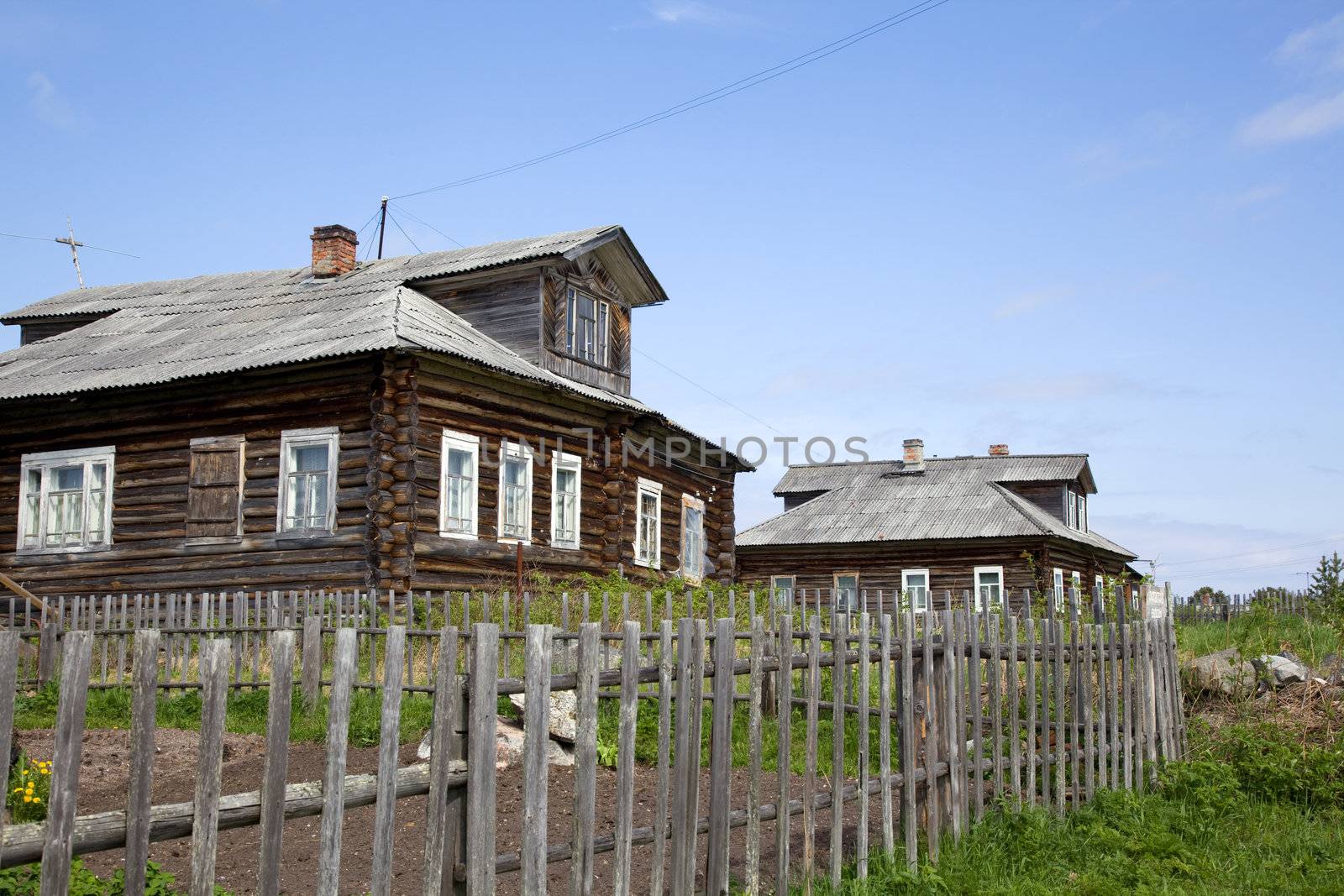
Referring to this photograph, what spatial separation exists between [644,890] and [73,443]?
51.9ft

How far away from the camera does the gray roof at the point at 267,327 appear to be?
17469 mm

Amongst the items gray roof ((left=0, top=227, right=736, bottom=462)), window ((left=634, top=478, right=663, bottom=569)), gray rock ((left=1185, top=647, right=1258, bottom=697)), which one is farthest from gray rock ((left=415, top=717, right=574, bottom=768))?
window ((left=634, top=478, right=663, bottom=569))

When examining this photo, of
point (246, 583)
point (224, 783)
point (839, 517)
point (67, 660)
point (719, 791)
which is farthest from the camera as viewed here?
point (839, 517)

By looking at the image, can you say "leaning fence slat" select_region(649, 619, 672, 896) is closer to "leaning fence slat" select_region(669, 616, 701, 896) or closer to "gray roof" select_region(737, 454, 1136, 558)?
"leaning fence slat" select_region(669, 616, 701, 896)

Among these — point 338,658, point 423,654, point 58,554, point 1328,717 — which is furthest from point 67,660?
point 58,554

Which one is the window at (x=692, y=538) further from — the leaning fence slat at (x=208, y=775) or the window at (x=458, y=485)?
the leaning fence slat at (x=208, y=775)

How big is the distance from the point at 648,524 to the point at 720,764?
16.8 metres

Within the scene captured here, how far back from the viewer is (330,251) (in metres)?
23.2

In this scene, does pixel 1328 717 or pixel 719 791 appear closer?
pixel 719 791

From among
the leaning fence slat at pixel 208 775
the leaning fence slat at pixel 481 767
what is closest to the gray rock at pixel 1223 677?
the leaning fence slat at pixel 481 767

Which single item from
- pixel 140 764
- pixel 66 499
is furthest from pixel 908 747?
pixel 66 499

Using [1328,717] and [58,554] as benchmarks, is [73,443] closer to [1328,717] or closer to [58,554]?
[58,554]

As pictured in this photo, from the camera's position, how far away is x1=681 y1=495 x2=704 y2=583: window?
2406 cm

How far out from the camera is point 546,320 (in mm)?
20891
